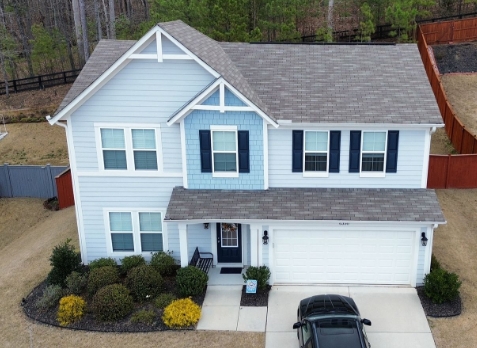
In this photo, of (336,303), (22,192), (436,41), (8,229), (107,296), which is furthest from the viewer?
(436,41)

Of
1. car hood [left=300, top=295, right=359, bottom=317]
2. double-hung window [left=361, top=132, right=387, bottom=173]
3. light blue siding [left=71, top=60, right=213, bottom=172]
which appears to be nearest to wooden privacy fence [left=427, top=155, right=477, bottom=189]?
double-hung window [left=361, top=132, right=387, bottom=173]

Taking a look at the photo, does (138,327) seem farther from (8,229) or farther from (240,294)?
(8,229)

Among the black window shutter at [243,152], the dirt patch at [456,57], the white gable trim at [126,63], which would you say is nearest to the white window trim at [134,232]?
the black window shutter at [243,152]

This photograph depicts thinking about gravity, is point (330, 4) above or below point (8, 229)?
above

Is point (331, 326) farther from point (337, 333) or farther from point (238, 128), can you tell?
point (238, 128)

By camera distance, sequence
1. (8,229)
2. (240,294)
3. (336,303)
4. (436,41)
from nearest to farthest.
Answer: (336,303), (240,294), (8,229), (436,41)

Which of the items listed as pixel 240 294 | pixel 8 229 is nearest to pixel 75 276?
pixel 240 294

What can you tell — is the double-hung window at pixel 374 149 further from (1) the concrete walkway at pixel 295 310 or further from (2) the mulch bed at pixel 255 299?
(2) the mulch bed at pixel 255 299
